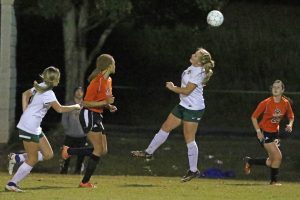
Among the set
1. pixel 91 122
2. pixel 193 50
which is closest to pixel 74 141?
pixel 91 122

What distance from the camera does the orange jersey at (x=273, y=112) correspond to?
1658 centimetres

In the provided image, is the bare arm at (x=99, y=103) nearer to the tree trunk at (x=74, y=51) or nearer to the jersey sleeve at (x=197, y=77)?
the jersey sleeve at (x=197, y=77)

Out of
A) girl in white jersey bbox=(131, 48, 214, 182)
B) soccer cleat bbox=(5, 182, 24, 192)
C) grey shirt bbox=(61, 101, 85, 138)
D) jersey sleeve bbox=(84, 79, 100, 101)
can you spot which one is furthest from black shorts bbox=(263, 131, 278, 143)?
soccer cleat bbox=(5, 182, 24, 192)

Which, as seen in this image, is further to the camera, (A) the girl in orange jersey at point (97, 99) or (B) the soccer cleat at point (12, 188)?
(A) the girl in orange jersey at point (97, 99)

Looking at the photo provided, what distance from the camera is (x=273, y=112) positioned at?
16.6 m

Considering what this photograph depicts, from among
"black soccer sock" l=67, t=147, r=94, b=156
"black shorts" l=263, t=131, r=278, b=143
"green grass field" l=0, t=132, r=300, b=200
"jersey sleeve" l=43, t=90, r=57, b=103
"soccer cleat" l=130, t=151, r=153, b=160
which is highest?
"jersey sleeve" l=43, t=90, r=57, b=103

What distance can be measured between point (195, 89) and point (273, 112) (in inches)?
84.3

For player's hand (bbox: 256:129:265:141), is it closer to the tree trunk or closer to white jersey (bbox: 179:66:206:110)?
white jersey (bbox: 179:66:206:110)

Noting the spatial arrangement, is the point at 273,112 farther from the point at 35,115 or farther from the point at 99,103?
the point at 35,115

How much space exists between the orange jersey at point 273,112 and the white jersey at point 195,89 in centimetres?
183

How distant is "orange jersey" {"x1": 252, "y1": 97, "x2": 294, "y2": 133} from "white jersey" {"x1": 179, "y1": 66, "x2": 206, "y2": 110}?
6.01 feet

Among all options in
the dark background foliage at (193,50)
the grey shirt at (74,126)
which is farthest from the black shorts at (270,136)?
the dark background foliage at (193,50)

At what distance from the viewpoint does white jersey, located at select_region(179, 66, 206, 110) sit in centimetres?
1495

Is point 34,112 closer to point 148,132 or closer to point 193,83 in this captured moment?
point 193,83
